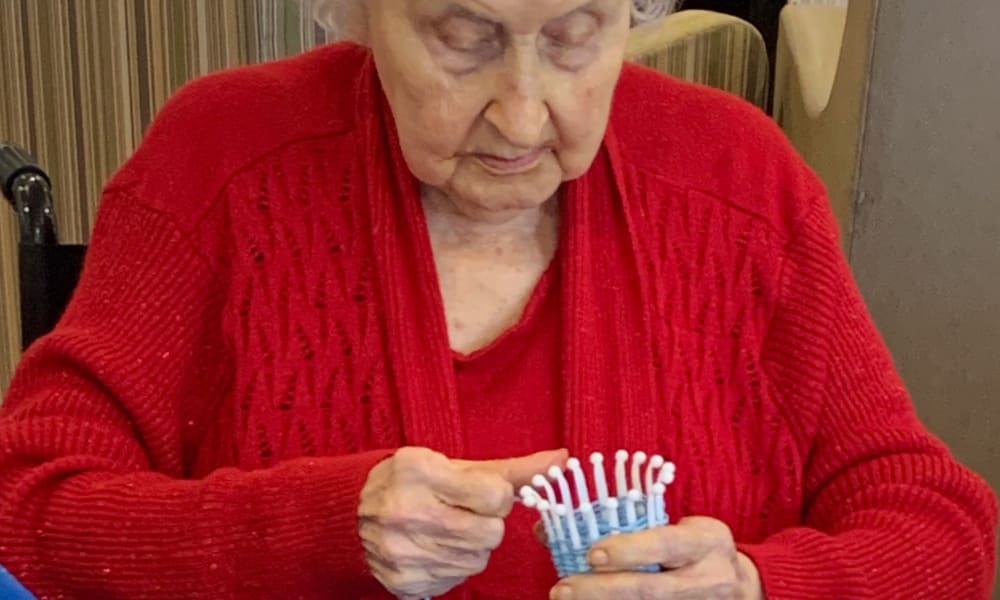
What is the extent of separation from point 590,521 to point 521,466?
0.08m

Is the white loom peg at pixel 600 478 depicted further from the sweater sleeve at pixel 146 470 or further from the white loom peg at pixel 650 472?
the sweater sleeve at pixel 146 470

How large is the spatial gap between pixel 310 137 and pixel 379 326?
0.20 m

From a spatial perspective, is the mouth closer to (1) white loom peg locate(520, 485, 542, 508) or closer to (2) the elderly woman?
(2) the elderly woman

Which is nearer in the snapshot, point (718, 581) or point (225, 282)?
point (718, 581)

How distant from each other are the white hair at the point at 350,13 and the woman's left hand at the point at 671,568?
1.59ft

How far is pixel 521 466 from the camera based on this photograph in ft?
3.02

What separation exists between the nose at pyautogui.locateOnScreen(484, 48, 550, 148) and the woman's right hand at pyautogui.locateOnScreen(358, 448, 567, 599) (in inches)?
10.1

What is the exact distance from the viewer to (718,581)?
3.07ft

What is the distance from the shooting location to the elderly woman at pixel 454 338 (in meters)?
0.99

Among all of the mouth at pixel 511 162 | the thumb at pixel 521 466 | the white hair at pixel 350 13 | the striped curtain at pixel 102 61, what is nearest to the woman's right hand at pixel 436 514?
the thumb at pixel 521 466

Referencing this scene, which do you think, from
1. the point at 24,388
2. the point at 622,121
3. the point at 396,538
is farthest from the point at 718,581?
the point at 24,388

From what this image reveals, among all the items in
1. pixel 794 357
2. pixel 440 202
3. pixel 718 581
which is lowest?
pixel 718 581

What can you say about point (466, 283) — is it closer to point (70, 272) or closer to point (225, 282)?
point (225, 282)

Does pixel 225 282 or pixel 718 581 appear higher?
pixel 225 282
